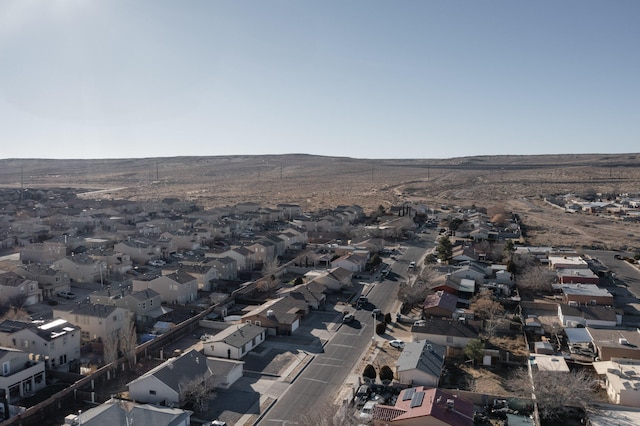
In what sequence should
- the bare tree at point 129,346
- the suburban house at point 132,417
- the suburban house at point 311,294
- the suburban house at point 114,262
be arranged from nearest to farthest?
the suburban house at point 132,417 → the bare tree at point 129,346 → the suburban house at point 311,294 → the suburban house at point 114,262

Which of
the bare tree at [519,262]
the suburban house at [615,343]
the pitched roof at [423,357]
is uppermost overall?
the bare tree at [519,262]

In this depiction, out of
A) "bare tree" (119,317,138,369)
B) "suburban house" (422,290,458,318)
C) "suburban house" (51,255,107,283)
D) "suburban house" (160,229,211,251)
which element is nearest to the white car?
"suburban house" (422,290,458,318)

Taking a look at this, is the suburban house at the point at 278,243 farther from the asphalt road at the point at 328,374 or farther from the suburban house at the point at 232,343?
the suburban house at the point at 232,343

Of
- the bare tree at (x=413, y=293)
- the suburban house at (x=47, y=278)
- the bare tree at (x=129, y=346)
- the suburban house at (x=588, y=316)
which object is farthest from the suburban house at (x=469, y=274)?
the suburban house at (x=47, y=278)

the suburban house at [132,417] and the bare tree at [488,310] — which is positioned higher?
the suburban house at [132,417]

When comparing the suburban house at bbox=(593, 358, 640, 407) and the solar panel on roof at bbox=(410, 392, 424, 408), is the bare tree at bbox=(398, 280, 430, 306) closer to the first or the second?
the suburban house at bbox=(593, 358, 640, 407)

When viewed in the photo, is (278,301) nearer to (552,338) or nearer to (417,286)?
(417,286)

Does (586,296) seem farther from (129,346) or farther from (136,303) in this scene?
(136,303)

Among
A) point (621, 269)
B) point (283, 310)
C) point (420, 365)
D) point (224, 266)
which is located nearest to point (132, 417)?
point (420, 365)
